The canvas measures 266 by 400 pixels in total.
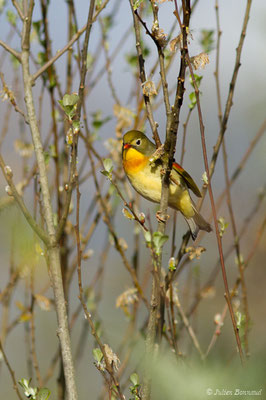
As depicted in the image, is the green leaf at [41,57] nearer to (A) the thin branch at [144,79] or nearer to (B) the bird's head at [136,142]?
(B) the bird's head at [136,142]

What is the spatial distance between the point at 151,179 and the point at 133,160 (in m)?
0.17

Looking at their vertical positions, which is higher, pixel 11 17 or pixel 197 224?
pixel 11 17

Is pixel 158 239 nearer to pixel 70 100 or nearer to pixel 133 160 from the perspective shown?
pixel 70 100

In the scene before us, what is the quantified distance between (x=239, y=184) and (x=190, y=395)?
287cm

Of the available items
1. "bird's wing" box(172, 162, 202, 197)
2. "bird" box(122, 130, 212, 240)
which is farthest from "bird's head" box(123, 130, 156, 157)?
"bird's wing" box(172, 162, 202, 197)

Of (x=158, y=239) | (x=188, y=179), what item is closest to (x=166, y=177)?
→ (x=158, y=239)

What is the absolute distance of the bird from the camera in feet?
8.64

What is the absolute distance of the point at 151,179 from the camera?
2645 millimetres

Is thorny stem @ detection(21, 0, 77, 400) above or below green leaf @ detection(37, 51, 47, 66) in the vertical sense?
below

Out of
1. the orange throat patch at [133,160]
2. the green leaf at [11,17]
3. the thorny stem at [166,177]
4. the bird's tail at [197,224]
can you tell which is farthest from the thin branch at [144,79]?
the green leaf at [11,17]

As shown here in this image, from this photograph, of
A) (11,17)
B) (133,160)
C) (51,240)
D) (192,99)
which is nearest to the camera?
(51,240)

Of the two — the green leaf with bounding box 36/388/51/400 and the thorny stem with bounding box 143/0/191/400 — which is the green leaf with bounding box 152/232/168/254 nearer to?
the thorny stem with bounding box 143/0/191/400

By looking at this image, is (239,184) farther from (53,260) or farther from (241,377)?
(241,377)

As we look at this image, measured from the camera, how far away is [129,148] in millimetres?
2801
